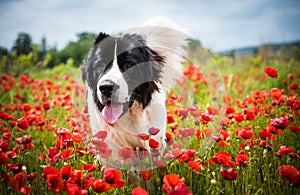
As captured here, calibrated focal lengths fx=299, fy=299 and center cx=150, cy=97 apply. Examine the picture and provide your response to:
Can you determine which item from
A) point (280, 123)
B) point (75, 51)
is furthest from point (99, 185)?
point (75, 51)

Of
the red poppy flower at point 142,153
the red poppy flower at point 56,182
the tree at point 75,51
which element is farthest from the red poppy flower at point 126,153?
the tree at point 75,51

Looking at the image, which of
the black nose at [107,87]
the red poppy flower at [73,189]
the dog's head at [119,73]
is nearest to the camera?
the red poppy flower at [73,189]

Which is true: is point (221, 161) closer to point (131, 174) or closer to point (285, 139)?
point (131, 174)

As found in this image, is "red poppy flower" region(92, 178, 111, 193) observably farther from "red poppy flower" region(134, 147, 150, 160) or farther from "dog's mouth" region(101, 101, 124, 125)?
"dog's mouth" region(101, 101, 124, 125)

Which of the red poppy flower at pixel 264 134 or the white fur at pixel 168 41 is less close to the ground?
the white fur at pixel 168 41

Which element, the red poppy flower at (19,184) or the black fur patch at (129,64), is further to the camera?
the black fur patch at (129,64)

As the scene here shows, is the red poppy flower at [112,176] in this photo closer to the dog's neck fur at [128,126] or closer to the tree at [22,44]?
the dog's neck fur at [128,126]

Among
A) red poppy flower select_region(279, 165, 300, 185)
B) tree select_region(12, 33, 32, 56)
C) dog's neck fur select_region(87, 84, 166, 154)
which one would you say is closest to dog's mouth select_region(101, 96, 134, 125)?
dog's neck fur select_region(87, 84, 166, 154)

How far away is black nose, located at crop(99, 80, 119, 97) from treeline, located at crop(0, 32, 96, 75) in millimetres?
1994

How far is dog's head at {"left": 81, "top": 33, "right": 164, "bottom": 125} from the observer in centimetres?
226

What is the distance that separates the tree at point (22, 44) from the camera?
8697mm

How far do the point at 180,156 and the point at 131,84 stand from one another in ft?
2.98

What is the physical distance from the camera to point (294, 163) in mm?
2225

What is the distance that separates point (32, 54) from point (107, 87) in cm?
681
